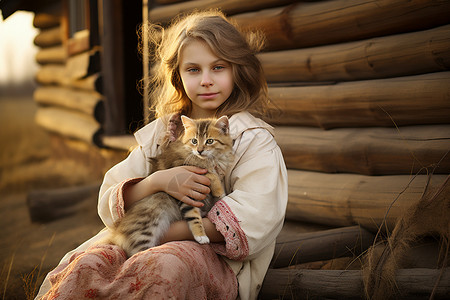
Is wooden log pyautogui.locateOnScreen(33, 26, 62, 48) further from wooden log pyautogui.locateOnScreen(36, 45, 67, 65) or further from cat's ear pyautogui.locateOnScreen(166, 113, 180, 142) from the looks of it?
cat's ear pyautogui.locateOnScreen(166, 113, 180, 142)

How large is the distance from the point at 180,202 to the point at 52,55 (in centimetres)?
866

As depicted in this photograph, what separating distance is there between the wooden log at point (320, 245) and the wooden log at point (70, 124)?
17.0 feet

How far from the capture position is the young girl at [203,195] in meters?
2.03

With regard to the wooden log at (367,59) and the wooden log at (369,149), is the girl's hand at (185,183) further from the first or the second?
the wooden log at (367,59)

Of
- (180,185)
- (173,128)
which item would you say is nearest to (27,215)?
(173,128)

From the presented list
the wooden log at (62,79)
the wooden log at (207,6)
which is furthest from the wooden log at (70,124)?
the wooden log at (207,6)

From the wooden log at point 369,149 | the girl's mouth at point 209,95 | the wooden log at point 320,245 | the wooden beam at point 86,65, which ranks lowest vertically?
the wooden log at point 320,245

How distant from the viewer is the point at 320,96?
4.06 metres

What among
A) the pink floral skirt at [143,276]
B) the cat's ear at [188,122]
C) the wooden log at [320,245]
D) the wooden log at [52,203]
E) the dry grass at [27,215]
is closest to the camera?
the pink floral skirt at [143,276]

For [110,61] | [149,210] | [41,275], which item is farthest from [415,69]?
[110,61]

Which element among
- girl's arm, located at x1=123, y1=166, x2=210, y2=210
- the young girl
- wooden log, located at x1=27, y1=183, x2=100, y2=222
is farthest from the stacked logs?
girl's arm, located at x1=123, y1=166, x2=210, y2=210

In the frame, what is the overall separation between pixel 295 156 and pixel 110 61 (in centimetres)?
429

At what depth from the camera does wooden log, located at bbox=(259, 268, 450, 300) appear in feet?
7.61

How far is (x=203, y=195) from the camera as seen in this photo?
7.88 ft
